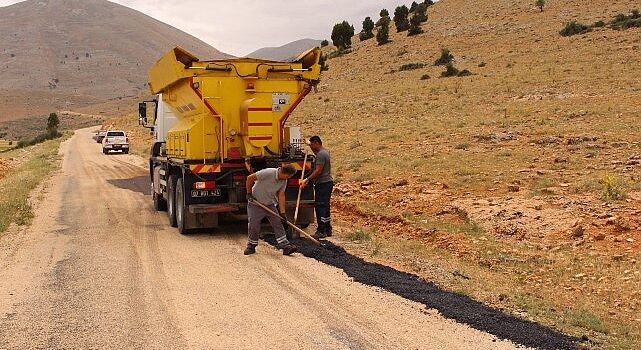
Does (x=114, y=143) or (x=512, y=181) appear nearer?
(x=512, y=181)

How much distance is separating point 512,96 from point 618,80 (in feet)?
16.1

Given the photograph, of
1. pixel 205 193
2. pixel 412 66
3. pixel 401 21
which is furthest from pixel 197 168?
pixel 401 21

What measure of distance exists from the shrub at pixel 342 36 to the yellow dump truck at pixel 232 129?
5695cm

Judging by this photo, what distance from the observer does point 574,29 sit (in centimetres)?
Answer: 4619

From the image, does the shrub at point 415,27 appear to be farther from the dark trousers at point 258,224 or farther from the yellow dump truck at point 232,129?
the dark trousers at point 258,224

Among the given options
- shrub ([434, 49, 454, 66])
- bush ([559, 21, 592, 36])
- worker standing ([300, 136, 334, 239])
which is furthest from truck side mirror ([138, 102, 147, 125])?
bush ([559, 21, 592, 36])

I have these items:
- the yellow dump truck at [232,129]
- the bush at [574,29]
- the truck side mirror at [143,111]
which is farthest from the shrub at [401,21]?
the yellow dump truck at [232,129]

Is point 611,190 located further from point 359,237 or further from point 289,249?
point 289,249

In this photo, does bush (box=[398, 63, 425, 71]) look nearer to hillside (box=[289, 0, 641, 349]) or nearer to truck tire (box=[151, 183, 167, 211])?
hillside (box=[289, 0, 641, 349])

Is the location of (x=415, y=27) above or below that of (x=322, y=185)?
above

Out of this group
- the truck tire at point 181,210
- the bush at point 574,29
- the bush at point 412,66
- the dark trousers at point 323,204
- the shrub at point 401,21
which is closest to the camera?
the dark trousers at point 323,204

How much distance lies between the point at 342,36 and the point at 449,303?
6391cm

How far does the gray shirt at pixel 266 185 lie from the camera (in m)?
9.81

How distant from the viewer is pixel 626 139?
17.3 metres
